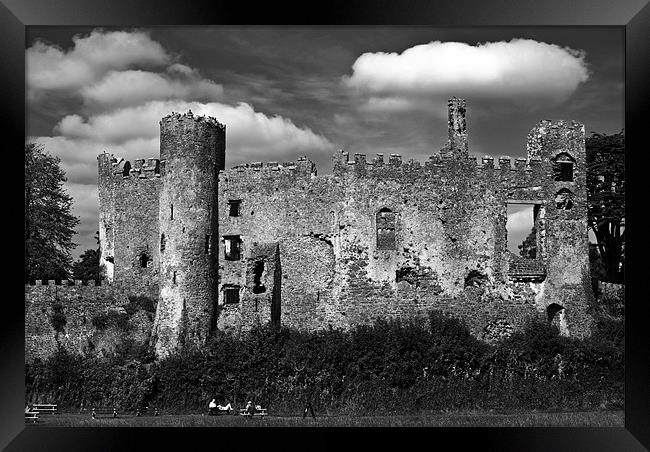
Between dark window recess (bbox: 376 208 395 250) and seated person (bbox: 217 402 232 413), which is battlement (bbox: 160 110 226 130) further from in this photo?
seated person (bbox: 217 402 232 413)

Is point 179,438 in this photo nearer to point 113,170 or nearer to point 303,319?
point 303,319

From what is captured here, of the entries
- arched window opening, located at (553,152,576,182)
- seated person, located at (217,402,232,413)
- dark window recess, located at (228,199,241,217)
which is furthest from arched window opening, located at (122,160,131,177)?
arched window opening, located at (553,152,576,182)

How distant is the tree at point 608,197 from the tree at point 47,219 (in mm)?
24279

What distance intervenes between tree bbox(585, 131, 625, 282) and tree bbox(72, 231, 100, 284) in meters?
23.7

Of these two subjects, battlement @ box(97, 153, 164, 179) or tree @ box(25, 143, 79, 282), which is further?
tree @ box(25, 143, 79, 282)

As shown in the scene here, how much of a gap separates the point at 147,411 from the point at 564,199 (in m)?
17.0

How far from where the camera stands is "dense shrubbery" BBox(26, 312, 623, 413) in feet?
108

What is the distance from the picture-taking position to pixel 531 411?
3231 centimetres

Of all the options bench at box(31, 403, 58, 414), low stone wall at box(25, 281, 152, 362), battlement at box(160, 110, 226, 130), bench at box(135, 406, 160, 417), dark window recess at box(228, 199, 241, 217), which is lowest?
bench at box(135, 406, 160, 417)

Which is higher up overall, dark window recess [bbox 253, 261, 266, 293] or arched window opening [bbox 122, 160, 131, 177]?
arched window opening [bbox 122, 160, 131, 177]

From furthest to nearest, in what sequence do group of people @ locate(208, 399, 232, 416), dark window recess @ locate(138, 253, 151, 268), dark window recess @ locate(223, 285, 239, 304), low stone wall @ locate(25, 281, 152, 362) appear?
dark window recess @ locate(138, 253, 151, 268), low stone wall @ locate(25, 281, 152, 362), dark window recess @ locate(223, 285, 239, 304), group of people @ locate(208, 399, 232, 416)

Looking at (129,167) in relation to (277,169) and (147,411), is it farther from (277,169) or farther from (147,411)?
(147,411)
